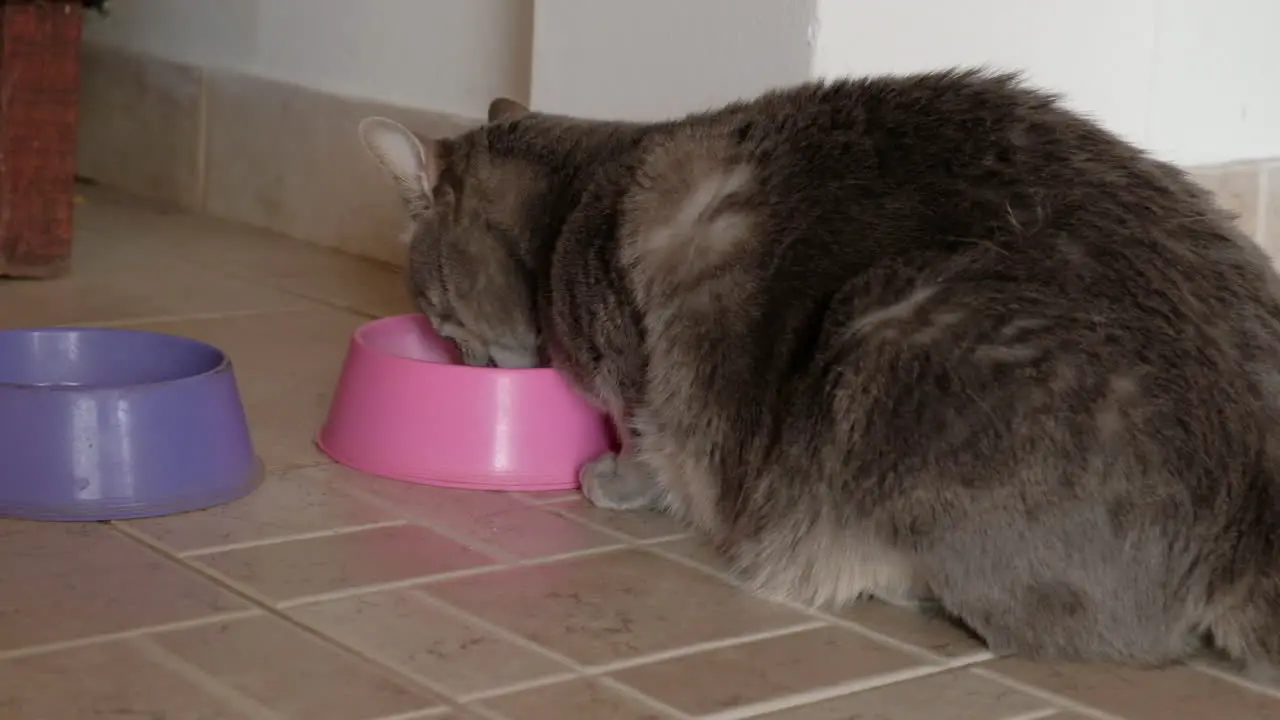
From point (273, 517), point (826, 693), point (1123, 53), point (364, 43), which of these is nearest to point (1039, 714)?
point (826, 693)

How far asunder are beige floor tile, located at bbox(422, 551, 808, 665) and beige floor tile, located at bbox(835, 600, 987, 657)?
6 centimetres

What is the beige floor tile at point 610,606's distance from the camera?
1472 millimetres

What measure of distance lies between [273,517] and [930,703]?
71 cm

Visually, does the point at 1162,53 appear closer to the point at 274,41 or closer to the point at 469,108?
the point at 469,108

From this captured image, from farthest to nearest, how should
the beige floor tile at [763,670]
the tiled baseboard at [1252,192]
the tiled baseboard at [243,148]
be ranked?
the tiled baseboard at [243,148] < the tiled baseboard at [1252,192] < the beige floor tile at [763,670]

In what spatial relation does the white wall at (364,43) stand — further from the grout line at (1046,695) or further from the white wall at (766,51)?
the grout line at (1046,695)

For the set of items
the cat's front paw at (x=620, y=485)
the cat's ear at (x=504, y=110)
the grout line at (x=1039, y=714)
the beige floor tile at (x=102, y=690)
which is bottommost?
the beige floor tile at (x=102, y=690)

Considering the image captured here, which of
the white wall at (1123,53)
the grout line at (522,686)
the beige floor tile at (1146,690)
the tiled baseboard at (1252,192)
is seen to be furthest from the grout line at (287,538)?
the tiled baseboard at (1252,192)

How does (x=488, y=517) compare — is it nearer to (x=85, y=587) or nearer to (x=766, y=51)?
(x=85, y=587)

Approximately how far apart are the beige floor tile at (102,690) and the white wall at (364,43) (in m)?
1.48

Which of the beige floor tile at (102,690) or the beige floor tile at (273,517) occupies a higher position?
the beige floor tile at (273,517)

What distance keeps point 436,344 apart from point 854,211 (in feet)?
2.31

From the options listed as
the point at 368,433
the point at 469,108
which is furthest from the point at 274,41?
the point at 368,433

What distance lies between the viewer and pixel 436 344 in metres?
2.11
